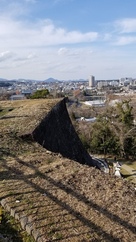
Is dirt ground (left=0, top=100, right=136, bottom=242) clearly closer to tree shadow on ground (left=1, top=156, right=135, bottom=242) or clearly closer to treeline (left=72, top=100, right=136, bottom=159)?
tree shadow on ground (left=1, top=156, right=135, bottom=242)

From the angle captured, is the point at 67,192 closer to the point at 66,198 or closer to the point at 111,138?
the point at 66,198

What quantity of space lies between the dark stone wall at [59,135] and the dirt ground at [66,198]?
2.69 meters

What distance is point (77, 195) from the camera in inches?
163

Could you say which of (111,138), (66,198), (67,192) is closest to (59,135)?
(67,192)

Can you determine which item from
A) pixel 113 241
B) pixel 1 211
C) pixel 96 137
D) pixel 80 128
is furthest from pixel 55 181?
pixel 80 128

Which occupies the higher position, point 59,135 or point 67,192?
point 67,192

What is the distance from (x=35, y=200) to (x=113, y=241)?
1363 mm

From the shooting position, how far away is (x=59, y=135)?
10.8 m

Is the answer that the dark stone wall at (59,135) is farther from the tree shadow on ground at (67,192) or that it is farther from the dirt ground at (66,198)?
the tree shadow on ground at (67,192)

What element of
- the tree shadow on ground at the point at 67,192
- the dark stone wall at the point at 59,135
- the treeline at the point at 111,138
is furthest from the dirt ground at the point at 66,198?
the treeline at the point at 111,138

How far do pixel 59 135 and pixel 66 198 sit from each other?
269 inches

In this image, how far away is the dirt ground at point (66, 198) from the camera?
325cm

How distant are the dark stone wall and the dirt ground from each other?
8.81 ft

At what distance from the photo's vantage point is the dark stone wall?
29.3 ft
